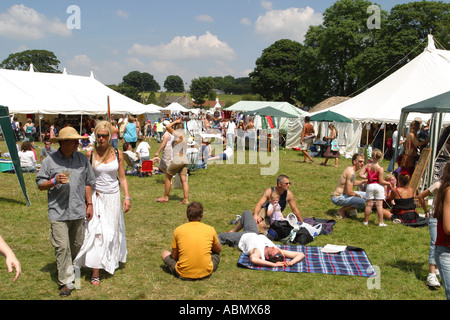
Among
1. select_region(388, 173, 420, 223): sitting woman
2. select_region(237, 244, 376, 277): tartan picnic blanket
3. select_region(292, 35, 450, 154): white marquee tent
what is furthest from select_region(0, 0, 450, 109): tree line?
select_region(237, 244, 376, 277): tartan picnic blanket

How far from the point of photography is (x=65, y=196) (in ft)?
14.2

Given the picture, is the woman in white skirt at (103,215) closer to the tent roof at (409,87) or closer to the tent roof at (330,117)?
the tent roof at (409,87)

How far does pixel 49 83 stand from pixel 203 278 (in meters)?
24.6

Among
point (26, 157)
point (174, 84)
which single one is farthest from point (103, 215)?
point (174, 84)

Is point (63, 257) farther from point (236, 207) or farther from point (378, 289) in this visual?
point (236, 207)

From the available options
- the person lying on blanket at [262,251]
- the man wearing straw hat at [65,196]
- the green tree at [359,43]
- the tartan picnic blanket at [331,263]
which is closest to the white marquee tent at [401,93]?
the tartan picnic blanket at [331,263]

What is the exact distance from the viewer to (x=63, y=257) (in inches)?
169

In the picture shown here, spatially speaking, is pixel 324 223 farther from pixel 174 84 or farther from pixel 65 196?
pixel 174 84

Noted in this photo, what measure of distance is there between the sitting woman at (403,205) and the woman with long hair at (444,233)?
15.2ft

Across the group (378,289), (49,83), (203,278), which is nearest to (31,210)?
(203,278)

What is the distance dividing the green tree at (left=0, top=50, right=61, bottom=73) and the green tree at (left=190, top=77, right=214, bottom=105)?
30.5m

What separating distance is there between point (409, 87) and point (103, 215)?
661 inches

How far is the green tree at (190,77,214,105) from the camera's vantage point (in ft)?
316

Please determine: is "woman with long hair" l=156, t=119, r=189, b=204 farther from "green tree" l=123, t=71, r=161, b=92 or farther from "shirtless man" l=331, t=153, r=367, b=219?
"green tree" l=123, t=71, r=161, b=92
